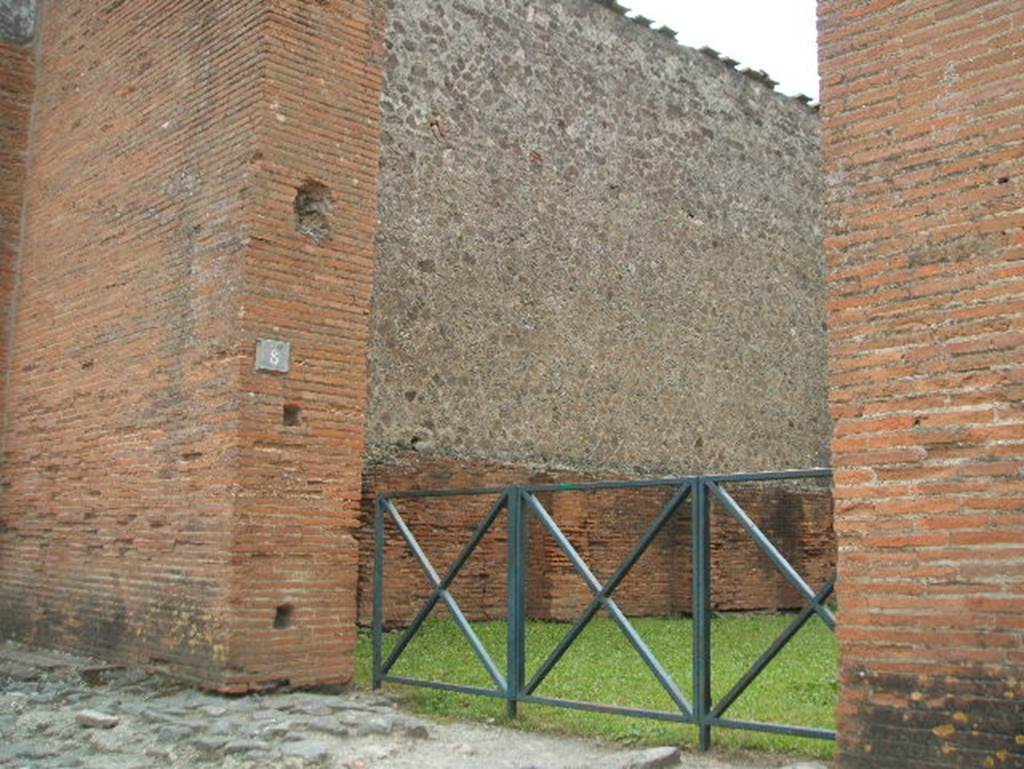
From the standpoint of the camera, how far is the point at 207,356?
6684 millimetres

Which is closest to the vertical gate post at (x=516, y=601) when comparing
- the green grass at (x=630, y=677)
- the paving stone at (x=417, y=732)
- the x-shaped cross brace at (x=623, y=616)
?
the green grass at (x=630, y=677)

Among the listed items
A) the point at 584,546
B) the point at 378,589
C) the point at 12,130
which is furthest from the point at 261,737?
the point at 584,546

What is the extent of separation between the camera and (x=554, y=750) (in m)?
5.20

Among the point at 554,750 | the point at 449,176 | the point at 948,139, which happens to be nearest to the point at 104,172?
the point at 449,176

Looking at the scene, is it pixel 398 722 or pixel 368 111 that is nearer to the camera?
pixel 398 722

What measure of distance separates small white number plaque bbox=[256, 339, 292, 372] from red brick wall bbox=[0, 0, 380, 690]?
0.20ft

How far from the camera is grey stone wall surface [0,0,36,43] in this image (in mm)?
9266

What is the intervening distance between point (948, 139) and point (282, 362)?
3.91 meters

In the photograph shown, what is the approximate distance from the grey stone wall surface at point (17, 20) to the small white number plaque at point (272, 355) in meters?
4.61

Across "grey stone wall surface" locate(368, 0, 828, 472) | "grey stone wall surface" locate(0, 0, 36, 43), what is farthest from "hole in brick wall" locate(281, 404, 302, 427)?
"grey stone wall surface" locate(0, 0, 36, 43)

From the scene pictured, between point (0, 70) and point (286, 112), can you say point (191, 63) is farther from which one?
point (0, 70)

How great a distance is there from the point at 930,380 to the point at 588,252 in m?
9.22

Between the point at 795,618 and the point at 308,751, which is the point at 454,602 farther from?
the point at 795,618

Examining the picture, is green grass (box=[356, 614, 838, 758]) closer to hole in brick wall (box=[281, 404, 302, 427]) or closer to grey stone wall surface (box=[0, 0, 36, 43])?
hole in brick wall (box=[281, 404, 302, 427])
